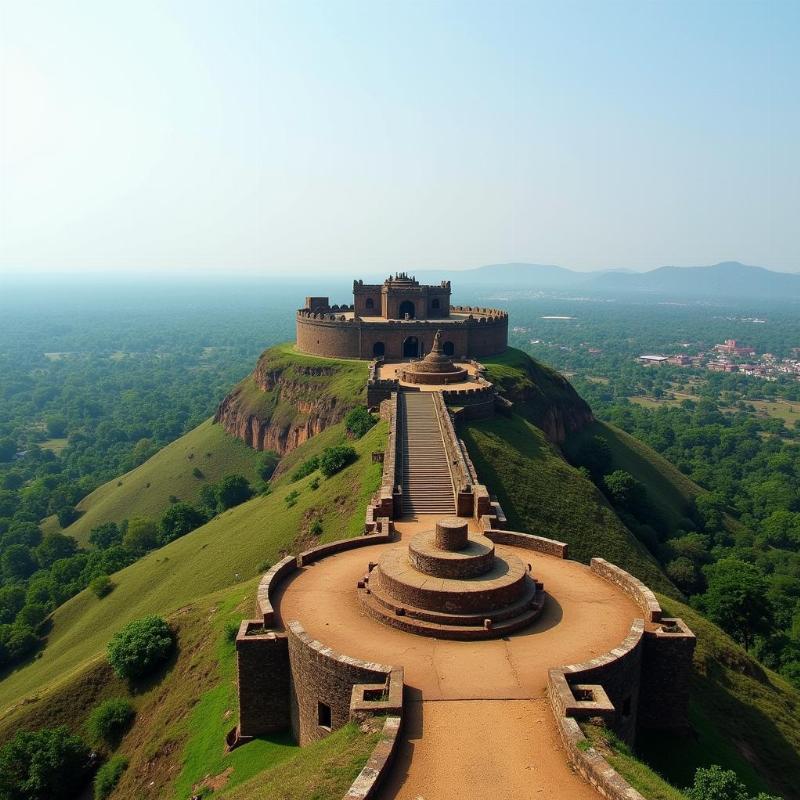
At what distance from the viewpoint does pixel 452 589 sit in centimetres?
2039

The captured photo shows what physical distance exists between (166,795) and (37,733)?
7.79 metres

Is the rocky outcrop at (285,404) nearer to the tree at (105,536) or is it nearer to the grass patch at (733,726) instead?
the tree at (105,536)

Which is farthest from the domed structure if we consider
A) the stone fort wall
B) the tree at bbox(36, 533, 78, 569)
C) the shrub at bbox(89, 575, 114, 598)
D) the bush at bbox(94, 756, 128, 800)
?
the tree at bbox(36, 533, 78, 569)

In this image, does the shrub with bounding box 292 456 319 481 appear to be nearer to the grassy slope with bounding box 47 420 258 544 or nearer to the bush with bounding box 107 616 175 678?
the grassy slope with bounding box 47 420 258 544

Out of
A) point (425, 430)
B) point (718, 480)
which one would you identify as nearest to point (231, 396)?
point (425, 430)

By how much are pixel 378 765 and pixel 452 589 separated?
6.93m

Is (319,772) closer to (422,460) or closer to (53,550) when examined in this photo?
(422,460)

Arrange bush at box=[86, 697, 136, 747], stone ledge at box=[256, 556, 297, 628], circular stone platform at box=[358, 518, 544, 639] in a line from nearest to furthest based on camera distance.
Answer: circular stone platform at box=[358, 518, 544, 639], stone ledge at box=[256, 556, 297, 628], bush at box=[86, 697, 136, 747]

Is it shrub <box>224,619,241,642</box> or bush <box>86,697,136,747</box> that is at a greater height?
shrub <box>224,619,241,642</box>

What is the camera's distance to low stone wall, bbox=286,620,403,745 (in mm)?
16875

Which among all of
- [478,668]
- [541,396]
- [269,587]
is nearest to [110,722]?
[269,587]

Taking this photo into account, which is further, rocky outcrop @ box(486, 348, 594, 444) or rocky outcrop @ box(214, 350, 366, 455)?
rocky outcrop @ box(214, 350, 366, 455)

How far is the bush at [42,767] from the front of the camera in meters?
23.4

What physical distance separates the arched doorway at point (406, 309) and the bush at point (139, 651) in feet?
171
